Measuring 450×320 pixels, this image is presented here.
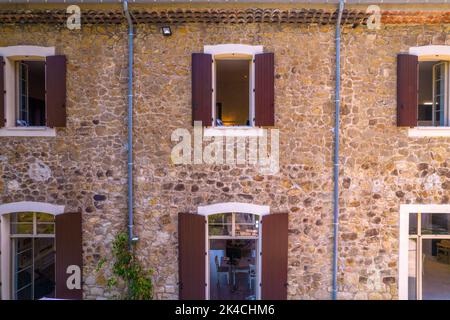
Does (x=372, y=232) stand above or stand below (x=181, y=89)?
below

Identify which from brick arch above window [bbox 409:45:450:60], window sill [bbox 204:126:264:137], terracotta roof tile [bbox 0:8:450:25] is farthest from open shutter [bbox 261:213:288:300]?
brick arch above window [bbox 409:45:450:60]

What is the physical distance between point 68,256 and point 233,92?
A: 4733 mm

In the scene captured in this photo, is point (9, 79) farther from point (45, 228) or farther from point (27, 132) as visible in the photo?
point (45, 228)

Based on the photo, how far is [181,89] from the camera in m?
5.58

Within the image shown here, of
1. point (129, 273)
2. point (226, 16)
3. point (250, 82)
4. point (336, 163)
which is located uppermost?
point (226, 16)

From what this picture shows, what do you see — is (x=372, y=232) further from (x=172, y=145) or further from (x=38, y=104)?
(x=38, y=104)

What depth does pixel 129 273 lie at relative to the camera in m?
5.29

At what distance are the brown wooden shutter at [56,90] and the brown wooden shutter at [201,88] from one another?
2560 millimetres

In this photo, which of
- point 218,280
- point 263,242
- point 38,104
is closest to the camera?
point 263,242

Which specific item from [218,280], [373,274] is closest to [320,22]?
[373,274]

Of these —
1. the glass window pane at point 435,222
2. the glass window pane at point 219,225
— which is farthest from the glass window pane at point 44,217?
the glass window pane at point 435,222

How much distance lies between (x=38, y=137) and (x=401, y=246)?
7457mm

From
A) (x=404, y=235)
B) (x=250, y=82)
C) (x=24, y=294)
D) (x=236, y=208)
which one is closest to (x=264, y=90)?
(x=250, y=82)

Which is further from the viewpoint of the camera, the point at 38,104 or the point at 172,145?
the point at 38,104
